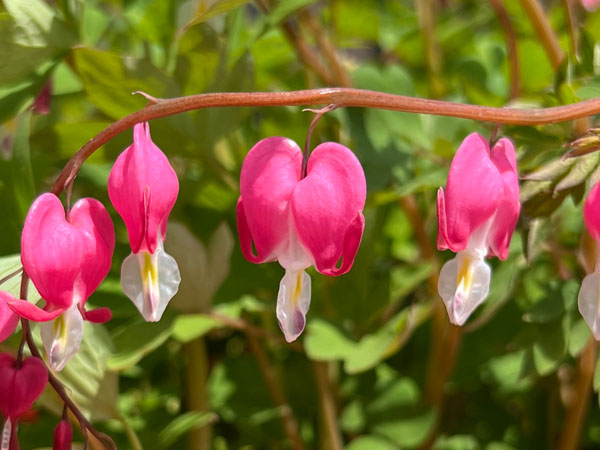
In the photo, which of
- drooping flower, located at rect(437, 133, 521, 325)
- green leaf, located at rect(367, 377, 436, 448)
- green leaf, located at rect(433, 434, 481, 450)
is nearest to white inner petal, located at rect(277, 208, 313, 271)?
drooping flower, located at rect(437, 133, 521, 325)

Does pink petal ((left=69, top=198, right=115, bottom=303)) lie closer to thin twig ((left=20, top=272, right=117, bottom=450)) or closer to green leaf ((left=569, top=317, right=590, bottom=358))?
thin twig ((left=20, top=272, right=117, bottom=450))

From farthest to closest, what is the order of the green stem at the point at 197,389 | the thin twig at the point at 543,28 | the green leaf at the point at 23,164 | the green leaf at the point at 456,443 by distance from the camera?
the green leaf at the point at 456,443
the green stem at the point at 197,389
the thin twig at the point at 543,28
the green leaf at the point at 23,164

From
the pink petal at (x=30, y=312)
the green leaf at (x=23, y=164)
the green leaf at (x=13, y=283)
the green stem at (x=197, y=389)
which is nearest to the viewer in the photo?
the pink petal at (x=30, y=312)

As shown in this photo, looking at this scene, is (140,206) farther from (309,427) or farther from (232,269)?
(309,427)

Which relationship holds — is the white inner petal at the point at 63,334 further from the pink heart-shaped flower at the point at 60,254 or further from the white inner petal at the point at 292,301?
the white inner petal at the point at 292,301

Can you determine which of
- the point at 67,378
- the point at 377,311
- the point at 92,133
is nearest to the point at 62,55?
the point at 92,133

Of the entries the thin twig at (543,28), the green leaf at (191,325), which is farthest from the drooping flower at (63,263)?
the thin twig at (543,28)
